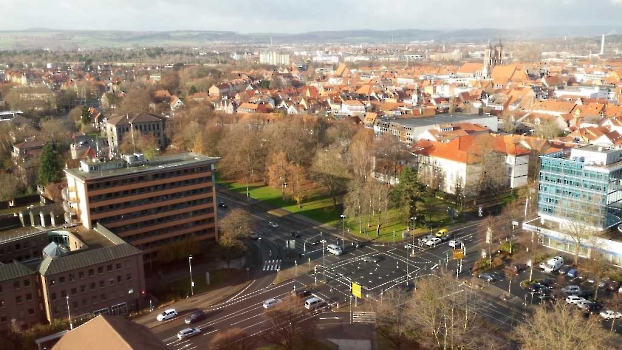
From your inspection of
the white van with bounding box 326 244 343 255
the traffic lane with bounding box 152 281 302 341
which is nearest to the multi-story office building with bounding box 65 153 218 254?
the traffic lane with bounding box 152 281 302 341

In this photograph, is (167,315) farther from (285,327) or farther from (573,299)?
(573,299)

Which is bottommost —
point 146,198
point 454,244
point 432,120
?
point 454,244

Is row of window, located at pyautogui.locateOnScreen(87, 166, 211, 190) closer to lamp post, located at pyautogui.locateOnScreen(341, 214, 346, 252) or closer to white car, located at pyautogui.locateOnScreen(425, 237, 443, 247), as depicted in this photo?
lamp post, located at pyautogui.locateOnScreen(341, 214, 346, 252)

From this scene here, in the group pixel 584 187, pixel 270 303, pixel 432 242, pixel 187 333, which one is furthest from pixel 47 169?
pixel 584 187

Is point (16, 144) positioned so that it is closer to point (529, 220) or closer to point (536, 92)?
point (529, 220)

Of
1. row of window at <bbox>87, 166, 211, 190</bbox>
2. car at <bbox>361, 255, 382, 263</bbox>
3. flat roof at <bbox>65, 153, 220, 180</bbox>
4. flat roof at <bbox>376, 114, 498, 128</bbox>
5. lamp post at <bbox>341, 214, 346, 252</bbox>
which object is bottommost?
car at <bbox>361, 255, 382, 263</bbox>

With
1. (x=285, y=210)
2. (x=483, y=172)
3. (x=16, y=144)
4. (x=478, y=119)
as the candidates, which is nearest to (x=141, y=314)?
(x=285, y=210)
